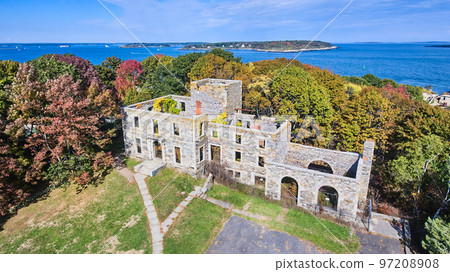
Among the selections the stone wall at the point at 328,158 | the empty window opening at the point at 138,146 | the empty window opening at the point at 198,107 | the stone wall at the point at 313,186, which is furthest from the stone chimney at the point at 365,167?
the empty window opening at the point at 138,146

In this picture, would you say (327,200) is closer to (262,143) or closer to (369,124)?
(262,143)

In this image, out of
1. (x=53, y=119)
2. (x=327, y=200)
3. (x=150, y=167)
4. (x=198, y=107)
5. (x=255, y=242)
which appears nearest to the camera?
(x=255, y=242)

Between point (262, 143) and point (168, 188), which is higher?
point (262, 143)

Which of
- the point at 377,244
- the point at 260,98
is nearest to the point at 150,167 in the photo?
the point at 260,98
